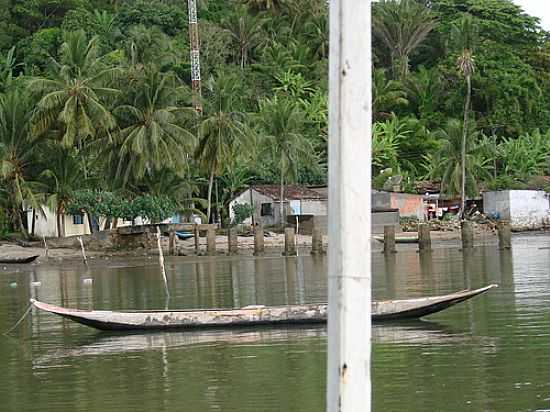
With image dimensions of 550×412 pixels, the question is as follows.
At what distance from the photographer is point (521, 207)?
5678 cm

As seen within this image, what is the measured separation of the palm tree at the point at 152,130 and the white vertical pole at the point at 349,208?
40770 millimetres

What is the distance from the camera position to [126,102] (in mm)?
46562

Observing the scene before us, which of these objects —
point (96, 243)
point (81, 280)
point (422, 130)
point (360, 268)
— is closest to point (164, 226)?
point (96, 243)

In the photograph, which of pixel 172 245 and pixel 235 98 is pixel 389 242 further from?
pixel 235 98

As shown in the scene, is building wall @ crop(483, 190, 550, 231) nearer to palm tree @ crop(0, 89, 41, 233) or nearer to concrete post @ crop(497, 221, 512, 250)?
concrete post @ crop(497, 221, 512, 250)

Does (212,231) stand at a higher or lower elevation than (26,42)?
lower

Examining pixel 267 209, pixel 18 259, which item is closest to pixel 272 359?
pixel 18 259

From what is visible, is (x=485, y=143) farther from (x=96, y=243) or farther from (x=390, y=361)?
(x=390, y=361)

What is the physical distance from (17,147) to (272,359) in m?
34.1

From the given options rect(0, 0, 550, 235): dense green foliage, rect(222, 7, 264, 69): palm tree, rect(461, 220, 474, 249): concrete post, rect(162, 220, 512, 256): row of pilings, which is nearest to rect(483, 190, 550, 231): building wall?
rect(0, 0, 550, 235): dense green foliage

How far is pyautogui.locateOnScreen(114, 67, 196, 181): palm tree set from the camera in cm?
4422

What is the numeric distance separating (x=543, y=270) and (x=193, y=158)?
83.7 feet

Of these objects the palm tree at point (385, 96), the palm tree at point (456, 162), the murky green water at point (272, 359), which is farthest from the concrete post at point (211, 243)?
the palm tree at point (385, 96)

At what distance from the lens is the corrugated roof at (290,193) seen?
54469mm
